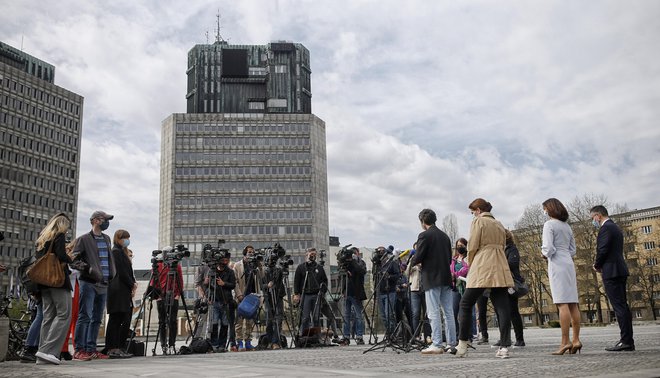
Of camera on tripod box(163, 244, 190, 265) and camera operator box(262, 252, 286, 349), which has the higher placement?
camera on tripod box(163, 244, 190, 265)

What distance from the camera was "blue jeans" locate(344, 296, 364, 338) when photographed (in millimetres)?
14156

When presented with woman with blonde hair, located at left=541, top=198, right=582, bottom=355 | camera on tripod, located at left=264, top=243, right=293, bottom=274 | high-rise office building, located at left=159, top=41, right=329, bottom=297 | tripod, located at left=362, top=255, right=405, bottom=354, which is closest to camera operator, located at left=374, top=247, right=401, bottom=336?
tripod, located at left=362, top=255, right=405, bottom=354

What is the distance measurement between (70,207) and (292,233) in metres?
38.6

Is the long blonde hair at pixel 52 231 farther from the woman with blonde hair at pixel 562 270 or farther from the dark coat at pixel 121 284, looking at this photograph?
the woman with blonde hair at pixel 562 270

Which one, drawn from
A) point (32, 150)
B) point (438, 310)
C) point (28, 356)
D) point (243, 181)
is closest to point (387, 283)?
point (438, 310)

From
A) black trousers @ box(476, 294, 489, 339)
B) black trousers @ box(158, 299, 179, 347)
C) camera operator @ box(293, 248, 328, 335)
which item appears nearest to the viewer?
black trousers @ box(158, 299, 179, 347)

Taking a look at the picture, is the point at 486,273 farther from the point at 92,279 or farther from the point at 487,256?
the point at 92,279

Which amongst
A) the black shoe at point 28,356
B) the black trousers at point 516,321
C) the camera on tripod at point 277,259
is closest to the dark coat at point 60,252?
the black shoe at point 28,356

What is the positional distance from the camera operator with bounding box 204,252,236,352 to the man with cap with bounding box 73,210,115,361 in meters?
2.64

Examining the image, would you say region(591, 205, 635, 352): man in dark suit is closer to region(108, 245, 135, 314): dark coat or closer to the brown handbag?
the brown handbag

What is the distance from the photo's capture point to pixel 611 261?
27.6 feet

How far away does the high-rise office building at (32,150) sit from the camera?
325 feet

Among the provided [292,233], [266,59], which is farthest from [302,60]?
[292,233]

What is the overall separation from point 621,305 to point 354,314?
7.20 meters
